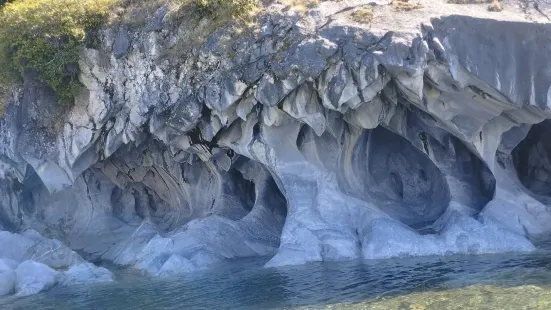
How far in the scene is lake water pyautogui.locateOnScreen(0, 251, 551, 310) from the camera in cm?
1205

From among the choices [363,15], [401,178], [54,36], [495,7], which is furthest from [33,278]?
[495,7]

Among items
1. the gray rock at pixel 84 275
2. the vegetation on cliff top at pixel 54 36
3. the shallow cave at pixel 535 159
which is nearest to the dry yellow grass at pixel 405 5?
the shallow cave at pixel 535 159

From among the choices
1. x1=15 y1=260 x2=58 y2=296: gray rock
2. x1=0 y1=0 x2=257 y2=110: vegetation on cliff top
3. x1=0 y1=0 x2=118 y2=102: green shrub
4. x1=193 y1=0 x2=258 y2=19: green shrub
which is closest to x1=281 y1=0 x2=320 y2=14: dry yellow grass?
x1=193 y1=0 x2=258 y2=19: green shrub

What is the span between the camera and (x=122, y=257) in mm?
22047

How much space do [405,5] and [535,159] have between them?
7829 mm

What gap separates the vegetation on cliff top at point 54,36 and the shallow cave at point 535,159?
1489 cm

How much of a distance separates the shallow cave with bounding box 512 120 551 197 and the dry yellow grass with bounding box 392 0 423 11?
6.45 metres

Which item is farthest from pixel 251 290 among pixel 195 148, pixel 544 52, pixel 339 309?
pixel 544 52

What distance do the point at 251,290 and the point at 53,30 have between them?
13264 millimetres

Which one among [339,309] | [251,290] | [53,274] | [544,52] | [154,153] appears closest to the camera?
[339,309]

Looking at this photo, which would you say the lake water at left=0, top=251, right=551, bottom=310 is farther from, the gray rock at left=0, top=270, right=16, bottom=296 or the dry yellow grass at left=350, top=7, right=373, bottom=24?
the dry yellow grass at left=350, top=7, right=373, bottom=24

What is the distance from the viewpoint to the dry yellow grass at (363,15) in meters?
18.4

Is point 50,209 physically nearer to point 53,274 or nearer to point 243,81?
point 53,274

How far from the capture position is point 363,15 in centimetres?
1858
